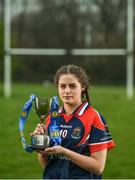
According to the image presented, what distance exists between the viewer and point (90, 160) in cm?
323

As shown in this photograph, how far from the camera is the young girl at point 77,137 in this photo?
10.6 feet

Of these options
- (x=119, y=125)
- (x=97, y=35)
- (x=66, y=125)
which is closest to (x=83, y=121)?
(x=66, y=125)

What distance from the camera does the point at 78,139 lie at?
128 inches

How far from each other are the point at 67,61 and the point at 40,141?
93.7 ft

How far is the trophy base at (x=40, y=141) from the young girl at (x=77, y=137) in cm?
16

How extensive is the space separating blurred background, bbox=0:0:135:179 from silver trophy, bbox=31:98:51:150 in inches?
167

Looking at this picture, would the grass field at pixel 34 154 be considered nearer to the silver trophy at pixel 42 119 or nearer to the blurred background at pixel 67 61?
the blurred background at pixel 67 61

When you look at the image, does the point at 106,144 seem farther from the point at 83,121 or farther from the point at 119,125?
the point at 119,125

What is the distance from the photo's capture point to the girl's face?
325 centimetres

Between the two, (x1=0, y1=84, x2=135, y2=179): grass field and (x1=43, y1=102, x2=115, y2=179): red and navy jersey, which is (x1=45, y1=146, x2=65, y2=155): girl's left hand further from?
(x1=0, y1=84, x2=135, y2=179): grass field

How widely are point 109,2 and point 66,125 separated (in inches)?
952

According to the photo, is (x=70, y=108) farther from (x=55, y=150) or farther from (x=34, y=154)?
(x=34, y=154)

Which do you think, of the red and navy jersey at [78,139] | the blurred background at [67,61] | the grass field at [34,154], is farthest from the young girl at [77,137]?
the blurred background at [67,61]

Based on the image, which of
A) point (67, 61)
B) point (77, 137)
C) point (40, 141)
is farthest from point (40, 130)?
point (67, 61)
